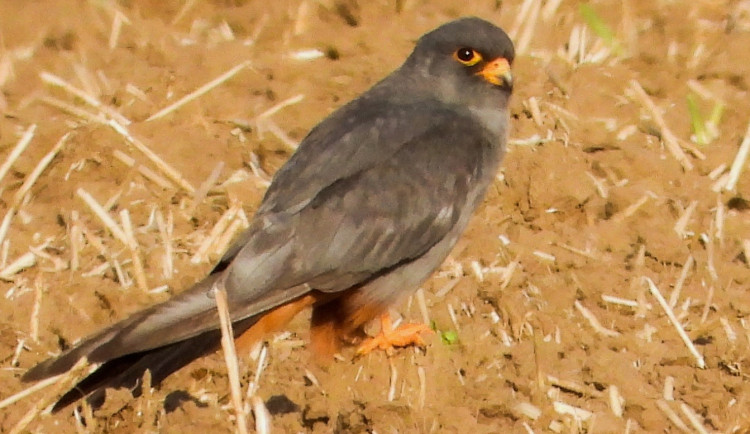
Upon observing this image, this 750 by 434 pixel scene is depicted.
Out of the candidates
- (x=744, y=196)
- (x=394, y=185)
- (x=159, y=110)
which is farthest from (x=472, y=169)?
(x=159, y=110)

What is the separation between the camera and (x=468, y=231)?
5.57m

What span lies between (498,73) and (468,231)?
0.72 meters

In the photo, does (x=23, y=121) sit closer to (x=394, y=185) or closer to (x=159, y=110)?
(x=159, y=110)

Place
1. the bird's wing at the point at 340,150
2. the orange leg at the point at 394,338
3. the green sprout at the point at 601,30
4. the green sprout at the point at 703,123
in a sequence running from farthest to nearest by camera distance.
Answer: the green sprout at the point at 601,30, the green sprout at the point at 703,123, the orange leg at the point at 394,338, the bird's wing at the point at 340,150

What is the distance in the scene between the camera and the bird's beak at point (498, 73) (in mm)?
5281

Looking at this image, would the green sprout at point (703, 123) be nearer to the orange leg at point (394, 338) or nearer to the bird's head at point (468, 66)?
the bird's head at point (468, 66)

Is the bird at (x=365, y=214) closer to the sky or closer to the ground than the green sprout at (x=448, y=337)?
closer to the sky

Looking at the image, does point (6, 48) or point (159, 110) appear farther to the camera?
point (6, 48)

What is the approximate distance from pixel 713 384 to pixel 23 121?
3599 millimetres

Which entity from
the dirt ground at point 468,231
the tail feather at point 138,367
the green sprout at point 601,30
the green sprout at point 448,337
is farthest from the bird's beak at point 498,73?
the green sprout at point 601,30

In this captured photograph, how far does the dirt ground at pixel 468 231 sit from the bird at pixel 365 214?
19 cm

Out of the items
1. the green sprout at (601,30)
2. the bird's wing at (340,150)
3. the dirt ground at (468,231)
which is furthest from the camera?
the green sprout at (601,30)

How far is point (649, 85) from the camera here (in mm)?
6785

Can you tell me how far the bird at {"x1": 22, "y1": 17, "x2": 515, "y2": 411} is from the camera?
14.0 feet
